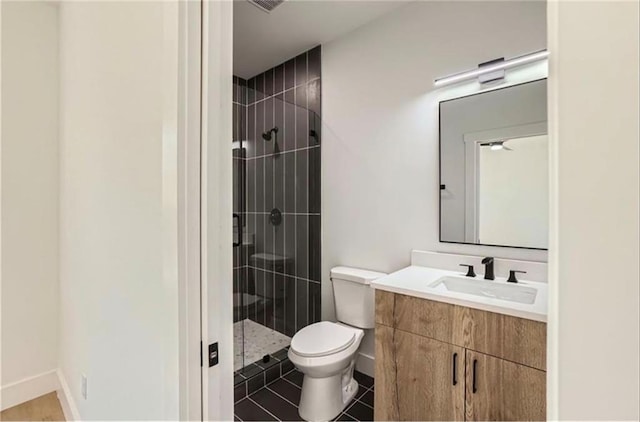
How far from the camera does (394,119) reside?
2.21 meters

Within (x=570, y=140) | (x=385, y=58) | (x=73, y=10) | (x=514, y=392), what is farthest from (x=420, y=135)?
(x=73, y=10)

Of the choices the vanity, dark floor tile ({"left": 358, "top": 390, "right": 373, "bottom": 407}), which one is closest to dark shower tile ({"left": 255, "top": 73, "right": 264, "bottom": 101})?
the vanity

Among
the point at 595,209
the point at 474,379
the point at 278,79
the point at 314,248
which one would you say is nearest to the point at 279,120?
the point at 278,79

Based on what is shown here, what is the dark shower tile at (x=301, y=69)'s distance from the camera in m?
2.71

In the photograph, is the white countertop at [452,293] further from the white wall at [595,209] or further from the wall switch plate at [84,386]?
the wall switch plate at [84,386]

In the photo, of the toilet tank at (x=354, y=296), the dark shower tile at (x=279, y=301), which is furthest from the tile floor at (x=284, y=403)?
the dark shower tile at (x=279, y=301)

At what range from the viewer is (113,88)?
4.00 ft

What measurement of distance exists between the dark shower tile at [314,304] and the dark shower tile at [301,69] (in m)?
1.71

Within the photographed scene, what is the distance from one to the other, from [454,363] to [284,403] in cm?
116

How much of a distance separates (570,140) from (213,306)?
31.6 inches

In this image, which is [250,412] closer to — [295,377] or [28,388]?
[295,377]

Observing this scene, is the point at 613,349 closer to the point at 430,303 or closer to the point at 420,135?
the point at 430,303

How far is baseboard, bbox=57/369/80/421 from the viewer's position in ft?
5.82

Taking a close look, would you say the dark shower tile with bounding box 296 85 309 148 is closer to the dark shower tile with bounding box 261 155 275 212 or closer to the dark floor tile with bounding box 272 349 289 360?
the dark shower tile with bounding box 261 155 275 212
